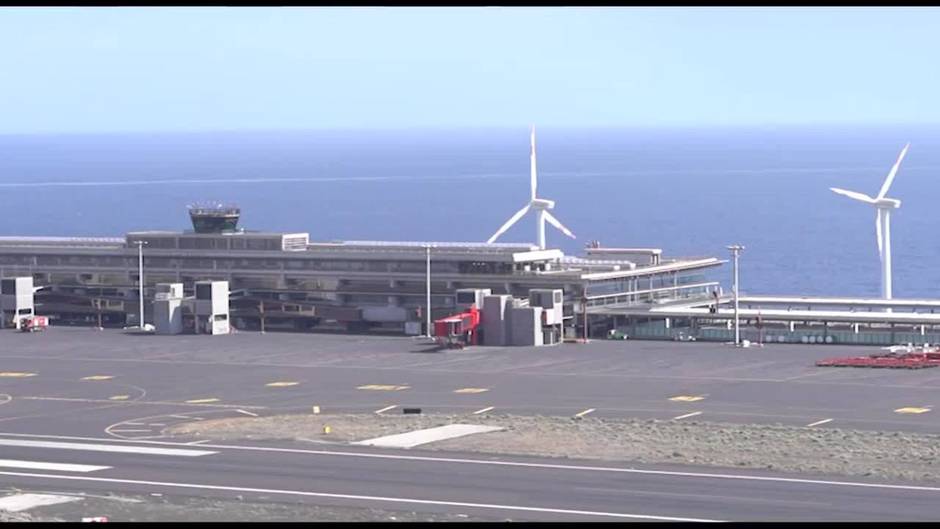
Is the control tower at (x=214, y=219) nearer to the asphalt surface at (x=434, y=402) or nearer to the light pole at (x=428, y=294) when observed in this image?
the asphalt surface at (x=434, y=402)

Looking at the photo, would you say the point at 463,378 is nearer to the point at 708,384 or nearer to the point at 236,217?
the point at 708,384

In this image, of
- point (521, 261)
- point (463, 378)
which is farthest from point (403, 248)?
point (463, 378)

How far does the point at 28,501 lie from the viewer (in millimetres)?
49656

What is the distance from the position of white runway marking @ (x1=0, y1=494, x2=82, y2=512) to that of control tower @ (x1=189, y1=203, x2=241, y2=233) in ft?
231

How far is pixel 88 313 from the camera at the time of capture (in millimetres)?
119000

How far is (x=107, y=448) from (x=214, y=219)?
59.4 metres

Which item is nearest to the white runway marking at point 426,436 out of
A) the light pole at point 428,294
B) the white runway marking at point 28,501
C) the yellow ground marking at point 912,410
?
the white runway marking at point 28,501

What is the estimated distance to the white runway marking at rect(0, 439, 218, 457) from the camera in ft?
200

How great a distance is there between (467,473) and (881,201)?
287 ft

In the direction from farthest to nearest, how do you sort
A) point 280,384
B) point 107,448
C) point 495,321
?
point 495,321
point 280,384
point 107,448

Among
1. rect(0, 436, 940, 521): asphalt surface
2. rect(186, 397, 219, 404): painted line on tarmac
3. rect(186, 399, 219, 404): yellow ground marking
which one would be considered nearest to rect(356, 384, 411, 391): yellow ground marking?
rect(186, 397, 219, 404): painted line on tarmac

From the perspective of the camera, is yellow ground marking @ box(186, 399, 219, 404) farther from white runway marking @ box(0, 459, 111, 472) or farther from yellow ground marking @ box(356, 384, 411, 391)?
white runway marking @ box(0, 459, 111, 472)

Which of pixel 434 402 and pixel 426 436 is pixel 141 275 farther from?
pixel 426 436

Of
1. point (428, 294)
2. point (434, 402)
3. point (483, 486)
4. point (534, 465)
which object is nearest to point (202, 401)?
point (434, 402)
